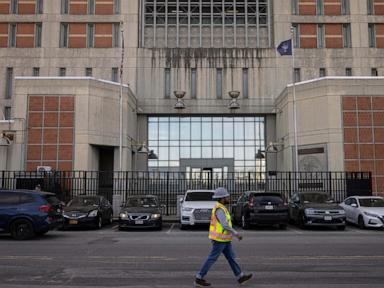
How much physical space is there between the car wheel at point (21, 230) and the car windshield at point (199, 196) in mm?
7258

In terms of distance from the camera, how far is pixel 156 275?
338 inches

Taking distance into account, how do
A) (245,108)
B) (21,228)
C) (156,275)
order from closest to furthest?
(156,275) < (21,228) < (245,108)

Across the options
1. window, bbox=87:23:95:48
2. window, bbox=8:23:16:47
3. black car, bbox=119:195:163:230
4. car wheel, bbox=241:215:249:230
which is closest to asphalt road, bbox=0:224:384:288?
black car, bbox=119:195:163:230

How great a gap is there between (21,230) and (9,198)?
1.18 metres

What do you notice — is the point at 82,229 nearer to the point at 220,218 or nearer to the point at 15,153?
the point at 220,218

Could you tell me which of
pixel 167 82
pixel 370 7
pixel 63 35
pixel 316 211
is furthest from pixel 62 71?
pixel 316 211

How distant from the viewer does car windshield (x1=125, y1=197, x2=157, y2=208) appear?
19781 mm

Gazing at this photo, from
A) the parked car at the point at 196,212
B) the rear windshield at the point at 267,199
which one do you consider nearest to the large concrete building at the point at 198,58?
the rear windshield at the point at 267,199

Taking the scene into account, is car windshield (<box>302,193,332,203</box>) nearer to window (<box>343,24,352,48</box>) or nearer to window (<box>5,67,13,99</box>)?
window (<box>343,24,352,48</box>)

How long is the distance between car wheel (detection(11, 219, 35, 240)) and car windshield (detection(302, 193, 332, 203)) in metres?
11.6

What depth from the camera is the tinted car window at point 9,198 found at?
15.3 meters

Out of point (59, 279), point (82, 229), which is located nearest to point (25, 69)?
point (82, 229)

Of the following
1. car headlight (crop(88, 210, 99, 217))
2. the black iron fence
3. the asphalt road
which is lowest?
the asphalt road

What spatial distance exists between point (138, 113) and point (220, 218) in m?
34.1
